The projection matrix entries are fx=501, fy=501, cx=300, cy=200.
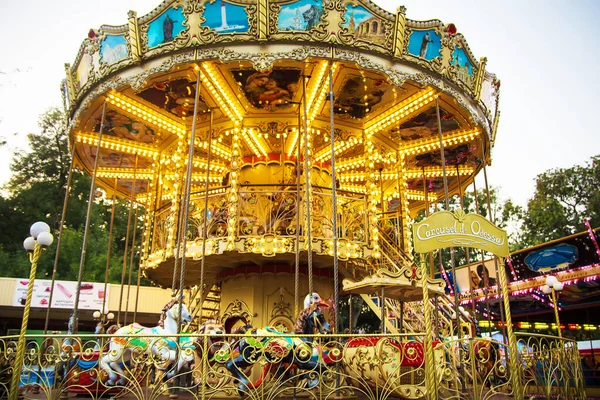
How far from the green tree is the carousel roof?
20.7m

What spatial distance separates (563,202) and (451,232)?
33.1 m

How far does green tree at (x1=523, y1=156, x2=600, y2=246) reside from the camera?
33.9 metres

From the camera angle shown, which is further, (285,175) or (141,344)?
(285,175)

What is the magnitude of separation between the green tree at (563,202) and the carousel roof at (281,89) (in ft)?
67.9

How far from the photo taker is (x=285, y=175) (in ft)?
46.9

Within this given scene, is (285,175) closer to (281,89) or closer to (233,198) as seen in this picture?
(233,198)

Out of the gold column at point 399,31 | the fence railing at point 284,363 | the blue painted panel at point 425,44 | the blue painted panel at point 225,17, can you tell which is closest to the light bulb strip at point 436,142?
the blue painted panel at point 425,44

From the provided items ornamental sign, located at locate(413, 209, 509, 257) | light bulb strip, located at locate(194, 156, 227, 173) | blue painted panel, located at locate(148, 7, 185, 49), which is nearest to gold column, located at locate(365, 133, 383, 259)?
light bulb strip, located at locate(194, 156, 227, 173)

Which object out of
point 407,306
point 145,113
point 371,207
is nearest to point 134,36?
point 145,113

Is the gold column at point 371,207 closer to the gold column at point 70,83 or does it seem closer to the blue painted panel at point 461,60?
the blue painted panel at point 461,60

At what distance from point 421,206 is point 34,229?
15580 millimetres

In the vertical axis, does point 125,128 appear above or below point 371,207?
above

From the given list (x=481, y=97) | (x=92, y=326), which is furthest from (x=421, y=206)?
(x=92, y=326)

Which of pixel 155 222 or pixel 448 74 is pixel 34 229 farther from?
pixel 448 74
